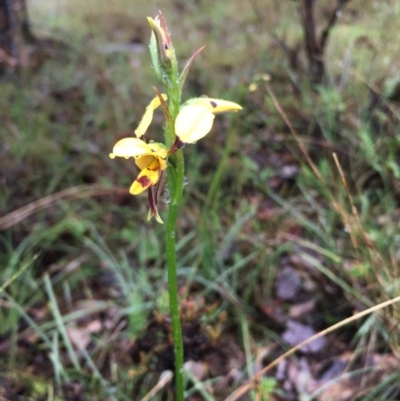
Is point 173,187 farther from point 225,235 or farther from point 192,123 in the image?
point 225,235

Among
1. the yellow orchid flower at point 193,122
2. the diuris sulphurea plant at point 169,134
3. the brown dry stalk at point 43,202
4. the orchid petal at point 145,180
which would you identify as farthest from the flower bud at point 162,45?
the brown dry stalk at point 43,202

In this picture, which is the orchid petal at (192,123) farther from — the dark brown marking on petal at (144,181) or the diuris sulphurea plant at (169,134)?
the dark brown marking on petal at (144,181)

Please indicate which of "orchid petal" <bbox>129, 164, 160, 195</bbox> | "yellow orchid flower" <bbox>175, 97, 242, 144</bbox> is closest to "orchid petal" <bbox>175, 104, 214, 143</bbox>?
"yellow orchid flower" <bbox>175, 97, 242, 144</bbox>

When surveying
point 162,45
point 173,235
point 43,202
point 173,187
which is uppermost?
point 162,45

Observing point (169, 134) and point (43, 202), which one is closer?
point (169, 134)

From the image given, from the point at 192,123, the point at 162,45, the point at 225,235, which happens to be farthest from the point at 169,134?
the point at 225,235

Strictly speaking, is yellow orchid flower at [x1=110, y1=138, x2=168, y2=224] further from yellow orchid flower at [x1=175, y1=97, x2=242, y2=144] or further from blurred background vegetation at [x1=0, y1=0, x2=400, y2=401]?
blurred background vegetation at [x1=0, y1=0, x2=400, y2=401]

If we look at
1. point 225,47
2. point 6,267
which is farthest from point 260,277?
point 225,47
